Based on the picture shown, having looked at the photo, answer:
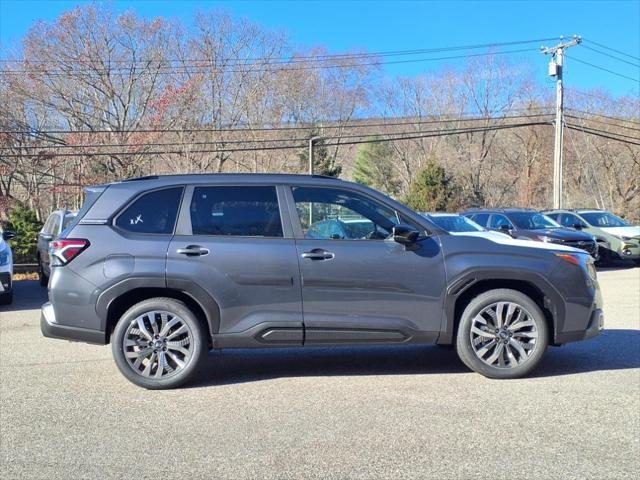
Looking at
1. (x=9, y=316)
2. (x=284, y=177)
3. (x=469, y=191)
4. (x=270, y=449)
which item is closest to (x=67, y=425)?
(x=270, y=449)

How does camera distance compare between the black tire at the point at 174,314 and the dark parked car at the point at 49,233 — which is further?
the dark parked car at the point at 49,233

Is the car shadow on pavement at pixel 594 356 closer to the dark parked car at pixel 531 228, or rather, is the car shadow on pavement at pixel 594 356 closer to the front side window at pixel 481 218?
the dark parked car at pixel 531 228

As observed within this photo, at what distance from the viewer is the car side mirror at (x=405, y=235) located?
538cm

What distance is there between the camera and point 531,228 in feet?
54.9

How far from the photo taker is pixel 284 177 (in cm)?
573

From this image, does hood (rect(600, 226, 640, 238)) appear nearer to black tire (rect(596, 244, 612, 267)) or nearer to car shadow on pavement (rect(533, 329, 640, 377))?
black tire (rect(596, 244, 612, 267))

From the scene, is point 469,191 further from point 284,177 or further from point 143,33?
point 284,177

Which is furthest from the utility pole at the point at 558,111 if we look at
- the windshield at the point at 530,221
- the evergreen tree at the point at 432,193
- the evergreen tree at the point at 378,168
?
the evergreen tree at the point at 378,168

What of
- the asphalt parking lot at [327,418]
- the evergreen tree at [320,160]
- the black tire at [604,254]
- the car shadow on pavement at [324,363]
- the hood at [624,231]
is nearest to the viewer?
the asphalt parking lot at [327,418]

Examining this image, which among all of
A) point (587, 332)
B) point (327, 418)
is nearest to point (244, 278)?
point (327, 418)

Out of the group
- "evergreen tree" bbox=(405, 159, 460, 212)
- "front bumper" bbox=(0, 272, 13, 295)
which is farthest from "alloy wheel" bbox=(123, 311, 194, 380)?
"evergreen tree" bbox=(405, 159, 460, 212)

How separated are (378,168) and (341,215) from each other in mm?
56756

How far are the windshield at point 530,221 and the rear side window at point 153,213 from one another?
1310 centimetres

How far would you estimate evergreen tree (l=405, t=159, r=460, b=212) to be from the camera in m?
39.4
